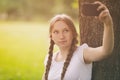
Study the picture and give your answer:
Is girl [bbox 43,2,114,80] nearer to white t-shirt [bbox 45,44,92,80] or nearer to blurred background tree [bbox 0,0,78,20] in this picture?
white t-shirt [bbox 45,44,92,80]

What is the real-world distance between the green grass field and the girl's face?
166 inches

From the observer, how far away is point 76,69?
11.7ft

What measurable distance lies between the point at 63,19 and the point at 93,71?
20.3 inches

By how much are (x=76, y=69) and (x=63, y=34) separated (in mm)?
257

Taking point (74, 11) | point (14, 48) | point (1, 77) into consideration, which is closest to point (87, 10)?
point (1, 77)

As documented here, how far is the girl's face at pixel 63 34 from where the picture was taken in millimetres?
3607

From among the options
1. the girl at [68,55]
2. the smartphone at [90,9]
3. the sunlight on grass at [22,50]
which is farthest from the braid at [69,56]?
the sunlight on grass at [22,50]

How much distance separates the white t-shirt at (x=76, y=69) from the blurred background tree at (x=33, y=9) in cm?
1227

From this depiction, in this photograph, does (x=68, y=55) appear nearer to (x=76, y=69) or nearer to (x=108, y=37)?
(x=76, y=69)

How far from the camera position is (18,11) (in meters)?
16.7

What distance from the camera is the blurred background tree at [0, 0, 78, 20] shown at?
16281 mm

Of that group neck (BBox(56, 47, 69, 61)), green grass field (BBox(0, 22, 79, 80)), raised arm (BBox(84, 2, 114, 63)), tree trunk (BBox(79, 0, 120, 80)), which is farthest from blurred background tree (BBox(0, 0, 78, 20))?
raised arm (BBox(84, 2, 114, 63))

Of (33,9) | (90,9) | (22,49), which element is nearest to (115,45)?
(90,9)

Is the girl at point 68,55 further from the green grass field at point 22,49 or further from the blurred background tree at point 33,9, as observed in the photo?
the blurred background tree at point 33,9
